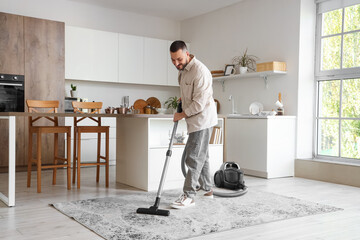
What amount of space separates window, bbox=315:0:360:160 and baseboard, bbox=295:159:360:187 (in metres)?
0.37

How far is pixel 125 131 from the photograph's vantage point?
4301mm

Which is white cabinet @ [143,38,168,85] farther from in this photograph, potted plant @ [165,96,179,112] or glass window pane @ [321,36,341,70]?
glass window pane @ [321,36,341,70]

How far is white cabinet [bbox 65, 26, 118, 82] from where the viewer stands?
579 cm

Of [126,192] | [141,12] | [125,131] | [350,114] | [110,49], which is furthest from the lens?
[141,12]

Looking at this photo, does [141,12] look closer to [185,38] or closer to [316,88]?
[185,38]

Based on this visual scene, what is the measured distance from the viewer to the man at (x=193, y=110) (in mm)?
3137

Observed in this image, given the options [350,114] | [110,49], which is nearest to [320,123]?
[350,114]

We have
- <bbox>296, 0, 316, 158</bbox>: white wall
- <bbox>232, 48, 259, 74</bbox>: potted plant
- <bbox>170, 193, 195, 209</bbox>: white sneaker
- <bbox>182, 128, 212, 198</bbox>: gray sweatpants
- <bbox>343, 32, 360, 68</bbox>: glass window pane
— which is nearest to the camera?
<bbox>170, 193, 195, 209</bbox>: white sneaker

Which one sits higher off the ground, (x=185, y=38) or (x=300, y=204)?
(x=185, y=38)

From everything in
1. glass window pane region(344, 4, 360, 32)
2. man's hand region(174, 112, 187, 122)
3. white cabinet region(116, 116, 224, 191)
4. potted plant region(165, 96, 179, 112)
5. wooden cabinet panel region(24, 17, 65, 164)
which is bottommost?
white cabinet region(116, 116, 224, 191)

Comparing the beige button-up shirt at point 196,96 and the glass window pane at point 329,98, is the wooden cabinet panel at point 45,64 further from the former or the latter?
the glass window pane at point 329,98

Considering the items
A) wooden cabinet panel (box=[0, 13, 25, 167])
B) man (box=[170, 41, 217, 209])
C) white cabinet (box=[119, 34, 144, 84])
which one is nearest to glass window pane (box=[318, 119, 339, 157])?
man (box=[170, 41, 217, 209])

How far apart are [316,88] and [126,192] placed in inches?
119

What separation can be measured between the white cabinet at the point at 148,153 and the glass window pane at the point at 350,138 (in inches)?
66.8
